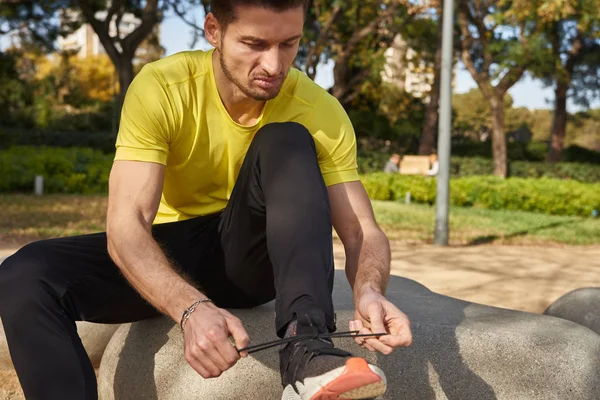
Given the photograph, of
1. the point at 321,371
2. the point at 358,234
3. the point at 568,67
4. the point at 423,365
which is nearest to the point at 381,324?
the point at 321,371

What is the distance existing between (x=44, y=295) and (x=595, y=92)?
3297 cm

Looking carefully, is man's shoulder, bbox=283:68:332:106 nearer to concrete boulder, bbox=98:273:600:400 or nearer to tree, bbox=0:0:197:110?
concrete boulder, bbox=98:273:600:400

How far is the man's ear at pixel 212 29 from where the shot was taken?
2402 mm

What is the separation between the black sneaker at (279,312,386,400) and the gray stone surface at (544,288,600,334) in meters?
2.78

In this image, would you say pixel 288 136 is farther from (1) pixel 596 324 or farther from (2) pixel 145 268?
(1) pixel 596 324

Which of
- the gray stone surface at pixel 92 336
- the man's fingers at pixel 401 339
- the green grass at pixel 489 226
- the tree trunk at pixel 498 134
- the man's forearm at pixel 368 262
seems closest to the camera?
the man's fingers at pixel 401 339

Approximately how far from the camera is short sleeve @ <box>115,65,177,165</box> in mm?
2289

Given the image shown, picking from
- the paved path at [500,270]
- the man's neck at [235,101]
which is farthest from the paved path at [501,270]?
the man's neck at [235,101]

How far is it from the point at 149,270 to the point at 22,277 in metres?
0.42

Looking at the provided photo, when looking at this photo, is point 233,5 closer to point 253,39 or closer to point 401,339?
point 253,39

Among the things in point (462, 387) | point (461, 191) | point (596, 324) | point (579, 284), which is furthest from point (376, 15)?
point (462, 387)

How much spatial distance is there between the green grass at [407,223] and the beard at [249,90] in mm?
6717

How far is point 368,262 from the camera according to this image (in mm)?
2355

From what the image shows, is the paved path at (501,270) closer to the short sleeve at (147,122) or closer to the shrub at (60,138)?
the short sleeve at (147,122)
